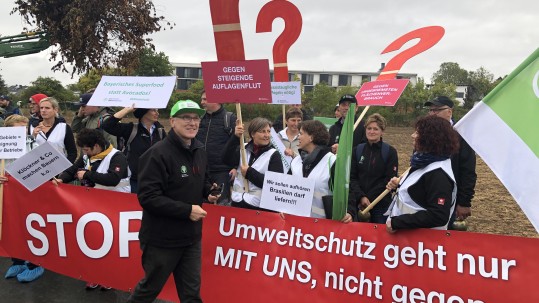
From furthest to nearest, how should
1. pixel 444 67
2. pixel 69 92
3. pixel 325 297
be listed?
pixel 444 67 < pixel 69 92 < pixel 325 297

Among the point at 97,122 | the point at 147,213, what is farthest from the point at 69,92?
the point at 147,213

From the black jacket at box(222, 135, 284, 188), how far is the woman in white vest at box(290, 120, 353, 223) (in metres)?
0.19

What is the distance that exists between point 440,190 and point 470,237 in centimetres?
42

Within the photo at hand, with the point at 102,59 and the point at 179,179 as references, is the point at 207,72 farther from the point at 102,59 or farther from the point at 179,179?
the point at 102,59

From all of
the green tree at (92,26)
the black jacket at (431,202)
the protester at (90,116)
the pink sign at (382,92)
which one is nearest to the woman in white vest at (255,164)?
the black jacket at (431,202)

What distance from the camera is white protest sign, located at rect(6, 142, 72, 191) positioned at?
12.9 ft

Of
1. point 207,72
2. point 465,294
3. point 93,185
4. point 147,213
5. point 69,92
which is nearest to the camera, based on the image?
point 465,294

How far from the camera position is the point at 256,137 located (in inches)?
159

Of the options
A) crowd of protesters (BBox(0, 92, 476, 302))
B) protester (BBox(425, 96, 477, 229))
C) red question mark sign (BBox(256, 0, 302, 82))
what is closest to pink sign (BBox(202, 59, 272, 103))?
crowd of protesters (BBox(0, 92, 476, 302))

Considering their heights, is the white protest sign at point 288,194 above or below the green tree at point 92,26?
below

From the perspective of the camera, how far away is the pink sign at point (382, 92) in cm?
461

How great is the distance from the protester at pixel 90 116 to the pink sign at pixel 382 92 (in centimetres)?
326

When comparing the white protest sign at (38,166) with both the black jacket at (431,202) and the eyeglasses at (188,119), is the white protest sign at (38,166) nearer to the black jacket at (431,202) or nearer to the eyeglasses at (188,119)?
the eyeglasses at (188,119)

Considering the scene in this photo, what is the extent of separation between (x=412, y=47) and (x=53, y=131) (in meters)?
4.38
